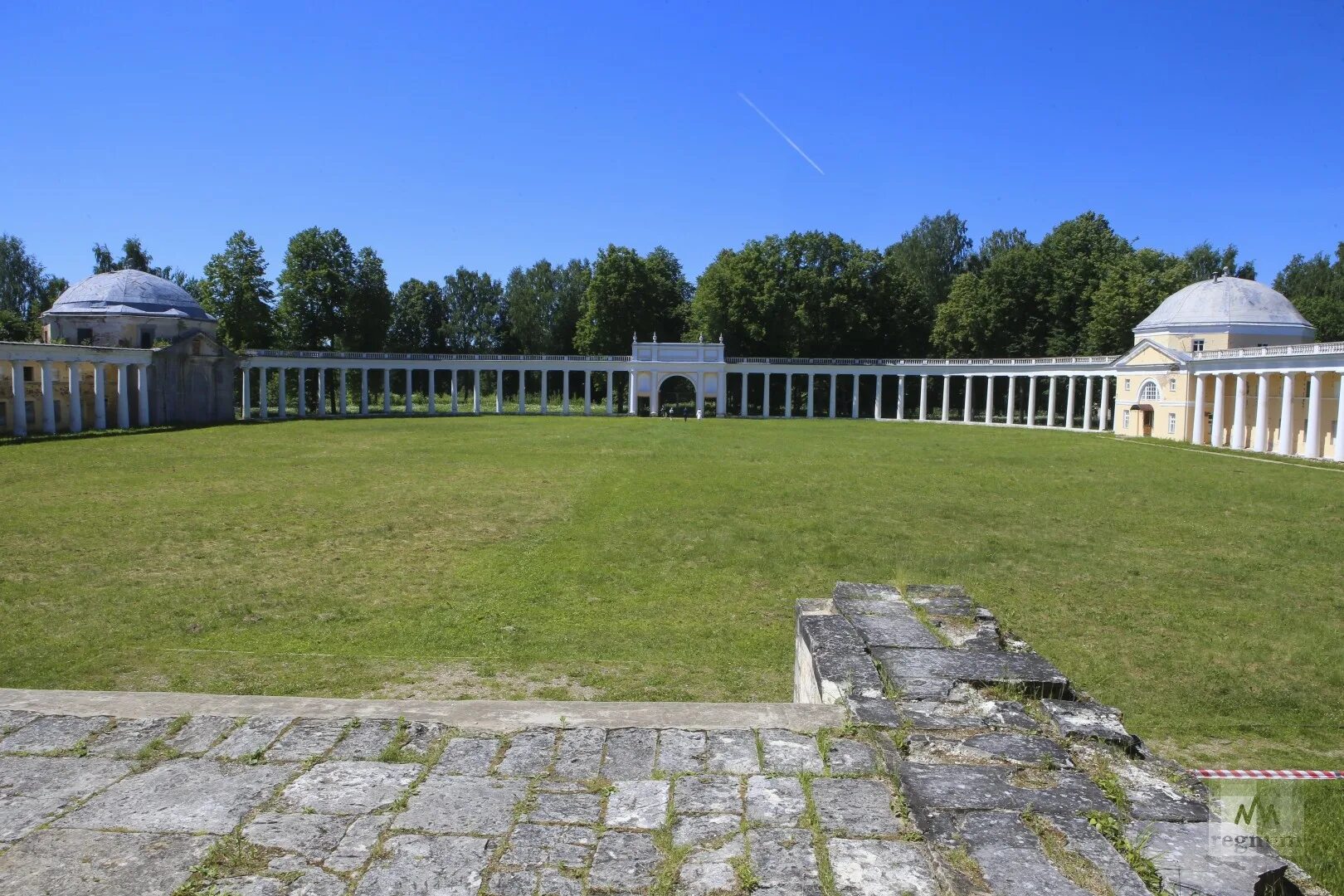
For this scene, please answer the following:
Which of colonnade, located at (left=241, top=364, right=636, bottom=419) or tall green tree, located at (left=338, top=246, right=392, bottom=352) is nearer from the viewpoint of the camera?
colonnade, located at (left=241, top=364, right=636, bottom=419)

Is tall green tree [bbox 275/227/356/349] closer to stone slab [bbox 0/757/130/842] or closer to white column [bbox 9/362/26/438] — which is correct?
white column [bbox 9/362/26/438]

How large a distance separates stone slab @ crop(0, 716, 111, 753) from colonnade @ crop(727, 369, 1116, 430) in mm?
63823

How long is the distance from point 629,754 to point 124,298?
64440mm

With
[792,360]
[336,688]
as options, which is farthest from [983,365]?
[336,688]

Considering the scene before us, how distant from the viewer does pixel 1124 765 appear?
4559mm

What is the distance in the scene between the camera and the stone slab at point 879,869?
351 centimetres

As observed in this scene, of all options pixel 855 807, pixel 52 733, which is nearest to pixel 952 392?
pixel 855 807

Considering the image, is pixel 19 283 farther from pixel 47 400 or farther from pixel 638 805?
pixel 638 805

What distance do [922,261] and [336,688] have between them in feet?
272

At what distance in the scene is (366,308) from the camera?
75.6 metres

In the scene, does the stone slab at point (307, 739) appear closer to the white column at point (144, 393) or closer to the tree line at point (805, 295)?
the white column at point (144, 393)

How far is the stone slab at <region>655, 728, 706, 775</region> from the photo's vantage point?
15.1ft

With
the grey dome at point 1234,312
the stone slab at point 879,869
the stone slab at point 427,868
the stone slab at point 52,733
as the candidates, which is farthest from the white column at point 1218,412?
the stone slab at point 52,733

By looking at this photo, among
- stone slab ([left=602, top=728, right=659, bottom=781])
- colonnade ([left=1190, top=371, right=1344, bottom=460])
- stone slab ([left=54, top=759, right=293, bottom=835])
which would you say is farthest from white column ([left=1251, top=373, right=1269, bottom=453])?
stone slab ([left=54, top=759, right=293, bottom=835])
